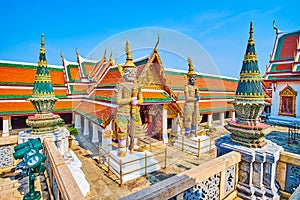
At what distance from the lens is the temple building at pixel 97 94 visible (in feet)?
36.9

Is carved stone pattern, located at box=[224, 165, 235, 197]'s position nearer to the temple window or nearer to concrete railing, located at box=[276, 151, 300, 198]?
concrete railing, located at box=[276, 151, 300, 198]

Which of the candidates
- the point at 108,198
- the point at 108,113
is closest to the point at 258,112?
the point at 108,198

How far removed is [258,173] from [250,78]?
96.6 inches

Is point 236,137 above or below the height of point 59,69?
below

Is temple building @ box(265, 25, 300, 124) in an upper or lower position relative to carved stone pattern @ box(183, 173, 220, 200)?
upper

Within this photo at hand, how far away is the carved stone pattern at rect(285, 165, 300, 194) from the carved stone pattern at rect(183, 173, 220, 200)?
81.9 inches

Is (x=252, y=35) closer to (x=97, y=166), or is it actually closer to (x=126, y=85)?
(x=126, y=85)

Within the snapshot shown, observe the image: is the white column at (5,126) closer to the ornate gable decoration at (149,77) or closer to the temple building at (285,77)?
the ornate gable decoration at (149,77)

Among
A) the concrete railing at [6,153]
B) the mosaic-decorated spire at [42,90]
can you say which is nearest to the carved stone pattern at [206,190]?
the mosaic-decorated spire at [42,90]

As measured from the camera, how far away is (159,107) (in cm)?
1239

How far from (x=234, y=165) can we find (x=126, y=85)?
17.1ft

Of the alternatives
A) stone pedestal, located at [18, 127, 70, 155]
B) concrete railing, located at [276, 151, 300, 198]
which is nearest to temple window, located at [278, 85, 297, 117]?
concrete railing, located at [276, 151, 300, 198]

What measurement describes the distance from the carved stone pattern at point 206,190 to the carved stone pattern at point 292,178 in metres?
2.08

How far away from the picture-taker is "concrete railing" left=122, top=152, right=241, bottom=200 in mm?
2445
